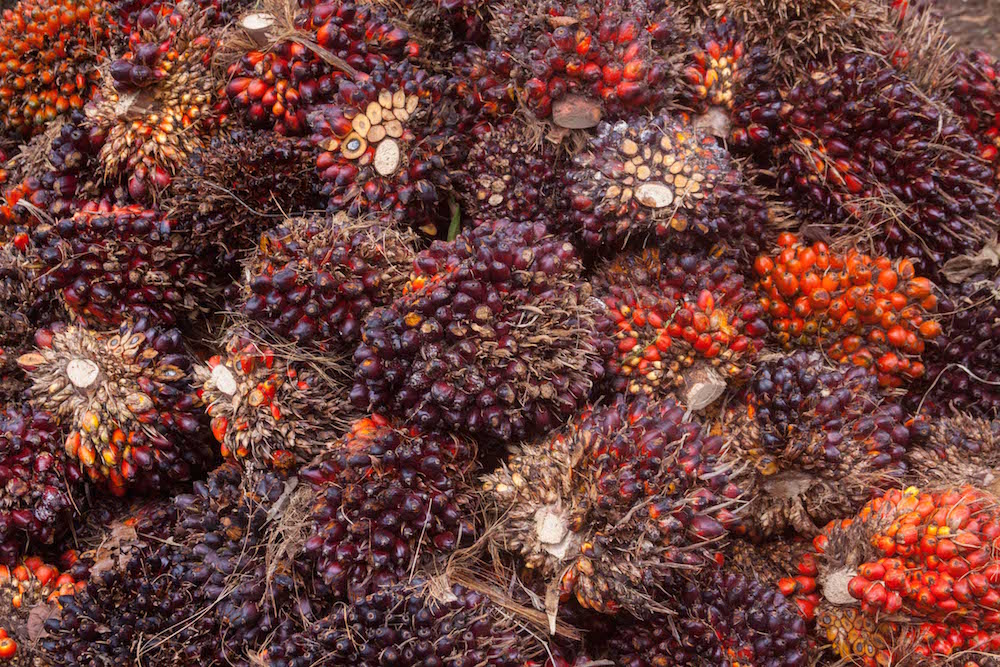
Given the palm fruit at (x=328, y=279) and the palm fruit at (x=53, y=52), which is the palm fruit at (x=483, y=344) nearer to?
the palm fruit at (x=328, y=279)

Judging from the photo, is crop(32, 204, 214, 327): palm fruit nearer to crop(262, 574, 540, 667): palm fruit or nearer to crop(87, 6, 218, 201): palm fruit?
crop(87, 6, 218, 201): palm fruit

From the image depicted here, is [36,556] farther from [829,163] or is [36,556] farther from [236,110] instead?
[829,163]

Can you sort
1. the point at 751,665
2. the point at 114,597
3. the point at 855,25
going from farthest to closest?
the point at 855,25, the point at 114,597, the point at 751,665

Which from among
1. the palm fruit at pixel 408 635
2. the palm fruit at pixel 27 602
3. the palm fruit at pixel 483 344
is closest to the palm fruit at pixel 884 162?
the palm fruit at pixel 483 344

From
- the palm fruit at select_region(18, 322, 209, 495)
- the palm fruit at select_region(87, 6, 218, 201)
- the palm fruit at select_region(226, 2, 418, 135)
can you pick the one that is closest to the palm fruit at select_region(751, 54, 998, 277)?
the palm fruit at select_region(226, 2, 418, 135)

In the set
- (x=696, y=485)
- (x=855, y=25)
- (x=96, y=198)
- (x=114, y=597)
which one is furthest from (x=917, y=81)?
(x=114, y=597)

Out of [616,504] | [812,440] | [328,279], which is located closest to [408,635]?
[616,504]

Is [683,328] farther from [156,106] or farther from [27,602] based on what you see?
[27,602]
